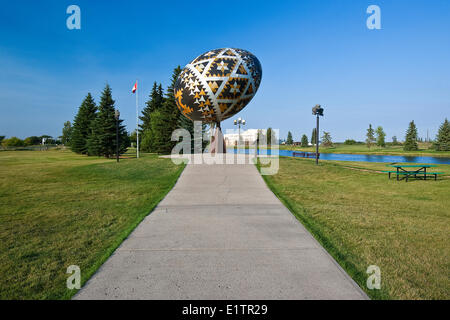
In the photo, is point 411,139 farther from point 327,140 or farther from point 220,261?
point 220,261

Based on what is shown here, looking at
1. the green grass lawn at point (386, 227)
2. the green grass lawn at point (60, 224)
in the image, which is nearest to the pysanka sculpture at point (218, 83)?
Answer: the green grass lawn at point (60, 224)

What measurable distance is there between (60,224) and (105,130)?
2862 cm

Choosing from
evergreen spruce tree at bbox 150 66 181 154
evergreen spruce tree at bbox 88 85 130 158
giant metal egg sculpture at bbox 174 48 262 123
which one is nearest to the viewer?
giant metal egg sculpture at bbox 174 48 262 123

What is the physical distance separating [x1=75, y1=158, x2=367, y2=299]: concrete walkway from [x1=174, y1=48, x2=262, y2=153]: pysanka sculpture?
13.1 meters

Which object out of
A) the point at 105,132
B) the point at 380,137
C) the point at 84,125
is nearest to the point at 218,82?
the point at 105,132

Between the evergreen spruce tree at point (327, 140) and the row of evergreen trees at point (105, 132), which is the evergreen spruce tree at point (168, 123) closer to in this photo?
the row of evergreen trees at point (105, 132)

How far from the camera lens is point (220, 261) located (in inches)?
148

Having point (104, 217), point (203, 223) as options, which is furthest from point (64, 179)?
point (203, 223)

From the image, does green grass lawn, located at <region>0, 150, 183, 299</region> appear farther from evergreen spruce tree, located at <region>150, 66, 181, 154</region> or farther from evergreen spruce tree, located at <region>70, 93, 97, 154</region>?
evergreen spruce tree, located at <region>70, 93, 97, 154</region>

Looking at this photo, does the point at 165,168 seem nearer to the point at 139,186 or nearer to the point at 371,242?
the point at 139,186

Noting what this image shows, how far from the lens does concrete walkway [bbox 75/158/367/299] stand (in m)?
3.02

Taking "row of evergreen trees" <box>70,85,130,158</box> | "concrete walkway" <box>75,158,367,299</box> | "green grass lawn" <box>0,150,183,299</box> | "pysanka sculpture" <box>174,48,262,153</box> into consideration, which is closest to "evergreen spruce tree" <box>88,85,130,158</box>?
"row of evergreen trees" <box>70,85,130,158</box>
